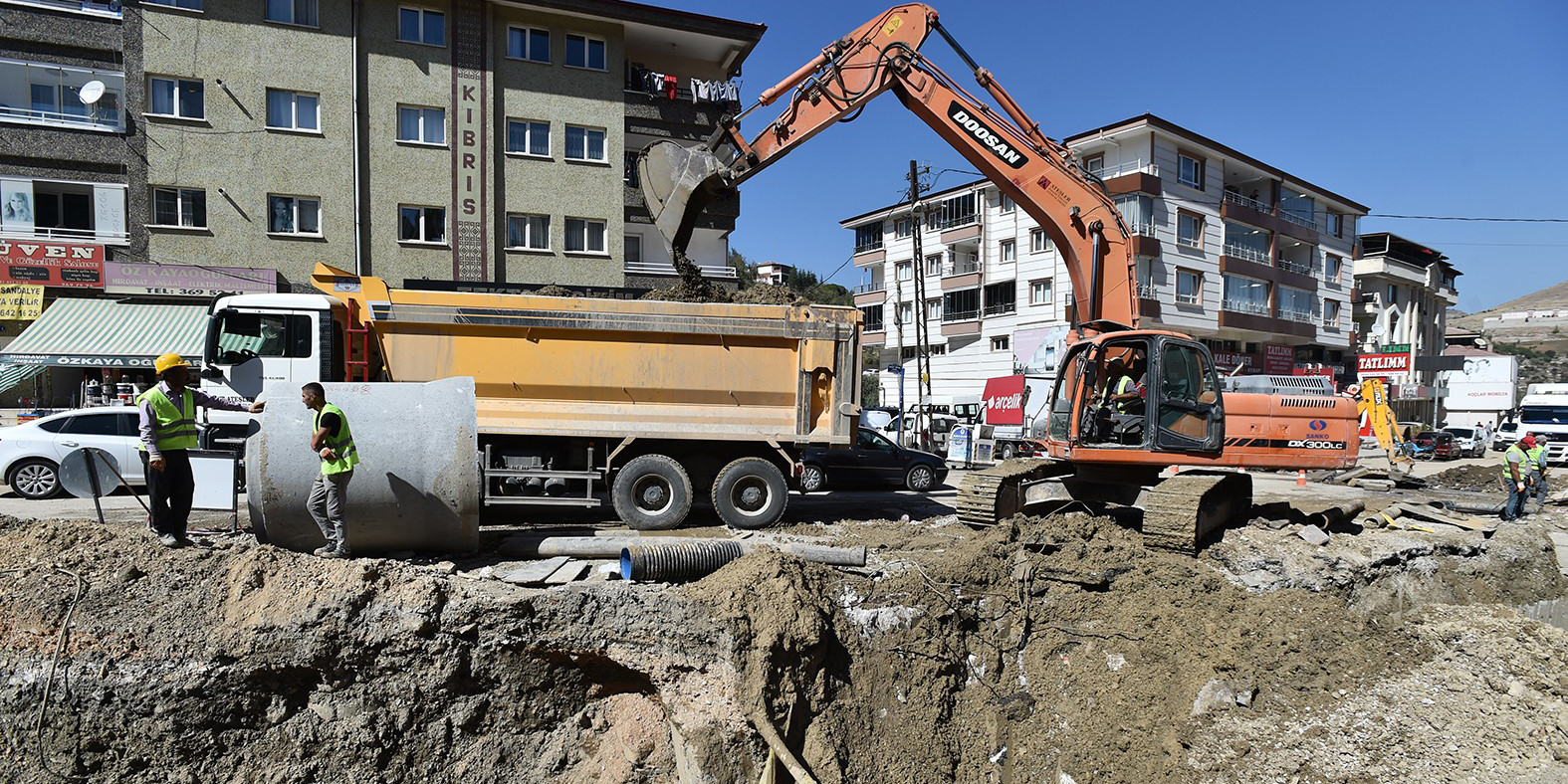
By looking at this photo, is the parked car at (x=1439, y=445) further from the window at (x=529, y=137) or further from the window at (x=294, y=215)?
the window at (x=294, y=215)

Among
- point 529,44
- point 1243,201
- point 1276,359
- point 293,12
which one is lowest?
point 1276,359

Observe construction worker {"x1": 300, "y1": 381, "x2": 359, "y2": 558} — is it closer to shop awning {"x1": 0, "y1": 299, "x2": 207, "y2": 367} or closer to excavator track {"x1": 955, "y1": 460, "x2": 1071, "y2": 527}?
excavator track {"x1": 955, "y1": 460, "x2": 1071, "y2": 527}

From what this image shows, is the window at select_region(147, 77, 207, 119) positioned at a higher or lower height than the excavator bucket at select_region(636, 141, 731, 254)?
higher

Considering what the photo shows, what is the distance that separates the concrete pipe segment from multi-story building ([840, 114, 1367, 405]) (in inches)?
938

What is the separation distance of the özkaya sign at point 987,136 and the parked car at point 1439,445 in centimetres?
2809

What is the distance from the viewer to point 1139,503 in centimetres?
874

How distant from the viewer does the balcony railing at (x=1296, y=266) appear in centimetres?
4039

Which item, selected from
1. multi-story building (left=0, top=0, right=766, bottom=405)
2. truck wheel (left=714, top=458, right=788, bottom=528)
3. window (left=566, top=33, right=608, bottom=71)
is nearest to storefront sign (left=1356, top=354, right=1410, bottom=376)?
multi-story building (left=0, top=0, right=766, bottom=405)

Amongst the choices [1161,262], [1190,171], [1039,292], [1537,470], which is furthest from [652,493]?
[1190,171]

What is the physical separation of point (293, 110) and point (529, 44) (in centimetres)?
Answer: 643

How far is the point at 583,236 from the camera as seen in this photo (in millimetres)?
23250

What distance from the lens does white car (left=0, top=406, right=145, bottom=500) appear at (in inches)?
436

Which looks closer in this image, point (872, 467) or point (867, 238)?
point (872, 467)

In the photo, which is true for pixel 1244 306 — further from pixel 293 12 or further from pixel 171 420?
pixel 171 420
